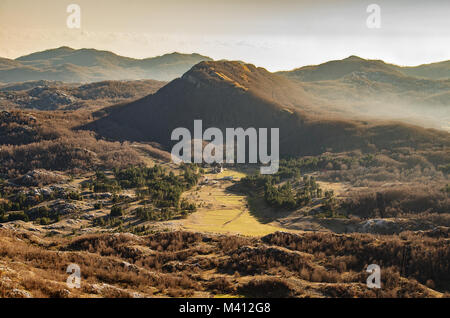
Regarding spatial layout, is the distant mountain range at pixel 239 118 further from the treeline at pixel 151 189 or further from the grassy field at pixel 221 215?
the grassy field at pixel 221 215

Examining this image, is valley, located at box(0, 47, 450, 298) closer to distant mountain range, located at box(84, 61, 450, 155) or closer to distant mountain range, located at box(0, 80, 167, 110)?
distant mountain range, located at box(84, 61, 450, 155)

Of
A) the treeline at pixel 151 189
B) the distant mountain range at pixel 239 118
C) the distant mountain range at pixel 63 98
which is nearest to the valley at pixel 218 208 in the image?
the treeline at pixel 151 189

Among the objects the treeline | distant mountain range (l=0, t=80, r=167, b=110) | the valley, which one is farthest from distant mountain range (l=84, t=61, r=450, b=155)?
distant mountain range (l=0, t=80, r=167, b=110)

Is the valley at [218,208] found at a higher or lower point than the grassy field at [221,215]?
higher

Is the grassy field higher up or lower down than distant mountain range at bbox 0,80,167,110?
lower down

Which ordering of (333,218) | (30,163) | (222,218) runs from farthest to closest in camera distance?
(30,163), (222,218), (333,218)

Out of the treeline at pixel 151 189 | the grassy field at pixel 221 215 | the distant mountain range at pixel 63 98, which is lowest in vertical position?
the grassy field at pixel 221 215

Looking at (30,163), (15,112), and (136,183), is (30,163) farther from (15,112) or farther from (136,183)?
(15,112)

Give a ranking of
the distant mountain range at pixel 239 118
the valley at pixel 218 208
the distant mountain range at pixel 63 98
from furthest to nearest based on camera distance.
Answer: the distant mountain range at pixel 63 98
the distant mountain range at pixel 239 118
the valley at pixel 218 208

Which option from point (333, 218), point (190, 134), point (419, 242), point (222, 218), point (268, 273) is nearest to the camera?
point (268, 273)

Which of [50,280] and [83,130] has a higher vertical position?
[83,130]
